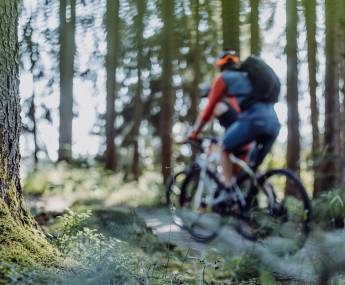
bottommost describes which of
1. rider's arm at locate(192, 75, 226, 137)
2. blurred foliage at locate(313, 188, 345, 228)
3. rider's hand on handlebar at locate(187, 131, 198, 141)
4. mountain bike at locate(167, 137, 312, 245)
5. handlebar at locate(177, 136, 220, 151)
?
blurred foliage at locate(313, 188, 345, 228)


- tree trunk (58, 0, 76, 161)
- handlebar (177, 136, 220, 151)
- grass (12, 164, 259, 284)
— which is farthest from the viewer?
handlebar (177, 136, 220, 151)

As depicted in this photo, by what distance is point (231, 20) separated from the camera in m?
0.74

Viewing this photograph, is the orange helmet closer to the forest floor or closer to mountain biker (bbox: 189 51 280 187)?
the forest floor

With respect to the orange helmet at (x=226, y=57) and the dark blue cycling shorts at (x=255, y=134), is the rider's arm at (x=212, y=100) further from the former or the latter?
the orange helmet at (x=226, y=57)

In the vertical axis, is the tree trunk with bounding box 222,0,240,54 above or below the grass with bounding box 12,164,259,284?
above

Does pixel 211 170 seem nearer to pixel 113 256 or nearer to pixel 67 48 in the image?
pixel 113 256

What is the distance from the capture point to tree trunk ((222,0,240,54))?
0.73m

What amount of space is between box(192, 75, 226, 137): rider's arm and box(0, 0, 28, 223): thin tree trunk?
303 centimetres

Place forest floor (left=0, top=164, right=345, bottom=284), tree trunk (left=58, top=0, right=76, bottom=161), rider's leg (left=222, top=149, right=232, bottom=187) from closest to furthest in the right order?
forest floor (left=0, top=164, right=345, bottom=284)
tree trunk (left=58, top=0, right=76, bottom=161)
rider's leg (left=222, top=149, right=232, bottom=187)

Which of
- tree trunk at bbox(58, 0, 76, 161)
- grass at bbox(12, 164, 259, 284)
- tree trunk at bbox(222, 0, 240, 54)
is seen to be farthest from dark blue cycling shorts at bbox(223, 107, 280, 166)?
tree trunk at bbox(222, 0, 240, 54)

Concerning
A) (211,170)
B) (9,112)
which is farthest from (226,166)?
(9,112)

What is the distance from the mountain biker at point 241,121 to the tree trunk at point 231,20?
3677 mm

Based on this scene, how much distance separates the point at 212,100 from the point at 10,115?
3.39m

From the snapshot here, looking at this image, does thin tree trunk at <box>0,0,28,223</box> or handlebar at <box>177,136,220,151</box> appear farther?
handlebar at <box>177,136,220,151</box>
